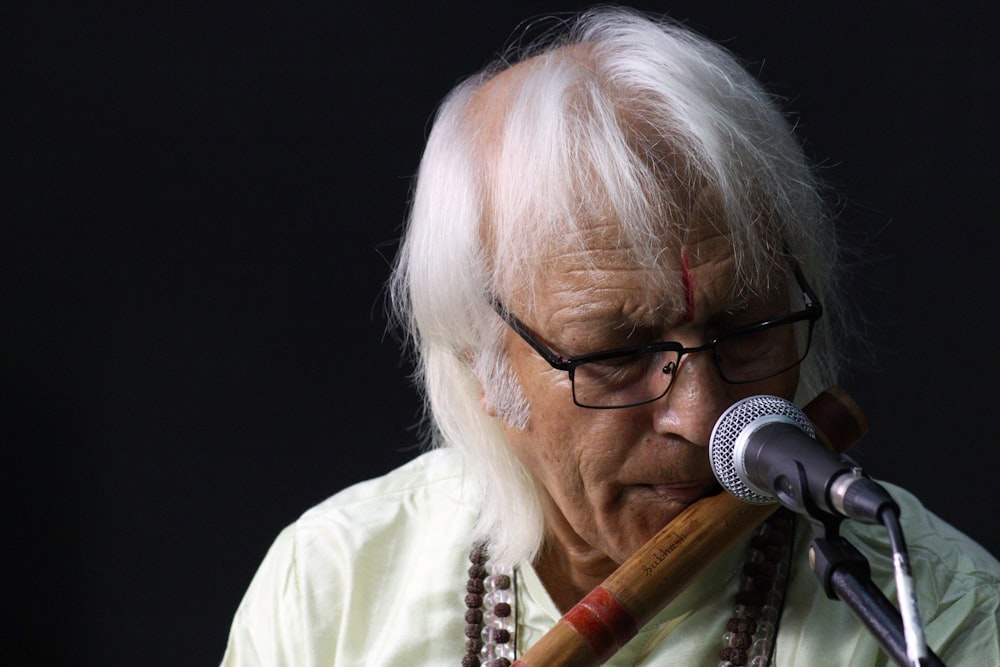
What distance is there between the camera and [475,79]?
2.07 meters

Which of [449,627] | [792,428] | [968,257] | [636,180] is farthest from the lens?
[968,257]

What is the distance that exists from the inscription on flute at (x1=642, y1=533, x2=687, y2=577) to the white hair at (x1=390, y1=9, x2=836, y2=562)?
0.32 metres

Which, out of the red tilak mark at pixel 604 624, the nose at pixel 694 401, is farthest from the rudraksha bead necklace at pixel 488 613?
the nose at pixel 694 401

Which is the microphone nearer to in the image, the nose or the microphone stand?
the microphone stand

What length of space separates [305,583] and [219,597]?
0.87 metres

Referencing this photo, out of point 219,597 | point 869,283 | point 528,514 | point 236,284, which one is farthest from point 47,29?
point 869,283

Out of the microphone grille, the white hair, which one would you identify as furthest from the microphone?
the white hair

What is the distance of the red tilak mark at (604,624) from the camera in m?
1.57

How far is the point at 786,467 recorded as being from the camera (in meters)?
1.18

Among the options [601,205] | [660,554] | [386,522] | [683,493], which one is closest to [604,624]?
[660,554]

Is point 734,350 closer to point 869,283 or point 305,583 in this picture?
point 305,583

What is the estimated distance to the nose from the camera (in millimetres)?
1629

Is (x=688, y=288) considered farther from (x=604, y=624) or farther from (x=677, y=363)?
(x=604, y=624)

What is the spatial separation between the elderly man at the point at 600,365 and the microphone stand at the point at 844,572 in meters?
0.47
